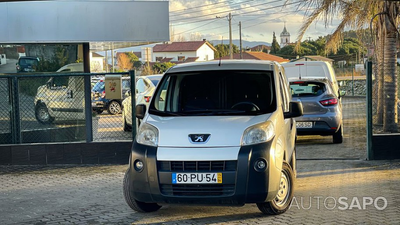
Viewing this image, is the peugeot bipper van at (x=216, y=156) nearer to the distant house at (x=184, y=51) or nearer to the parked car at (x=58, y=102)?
the parked car at (x=58, y=102)

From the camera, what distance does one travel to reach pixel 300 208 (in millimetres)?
7773

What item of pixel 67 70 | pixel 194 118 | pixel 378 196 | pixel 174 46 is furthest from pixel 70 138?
pixel 174 46

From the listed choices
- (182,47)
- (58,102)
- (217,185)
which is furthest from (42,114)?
(182,47)

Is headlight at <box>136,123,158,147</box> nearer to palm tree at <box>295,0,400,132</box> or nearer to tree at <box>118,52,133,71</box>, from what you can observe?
palm tree at <box>295,0,400,132</box>

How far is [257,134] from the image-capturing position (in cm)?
703

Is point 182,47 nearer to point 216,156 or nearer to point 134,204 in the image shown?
point 134,204

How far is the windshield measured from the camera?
25.8 ft

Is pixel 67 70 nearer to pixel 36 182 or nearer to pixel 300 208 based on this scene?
pixel 36 182

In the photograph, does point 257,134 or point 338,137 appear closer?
point 257,134

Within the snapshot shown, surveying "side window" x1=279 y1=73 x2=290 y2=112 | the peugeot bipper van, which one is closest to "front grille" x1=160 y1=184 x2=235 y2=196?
the peugeot bipper van

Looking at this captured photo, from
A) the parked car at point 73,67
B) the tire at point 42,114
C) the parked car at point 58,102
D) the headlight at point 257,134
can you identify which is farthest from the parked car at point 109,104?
the headlight at point 257,134

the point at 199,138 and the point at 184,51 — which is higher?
the point at 184,51

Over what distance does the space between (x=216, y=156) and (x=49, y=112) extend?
21.3ft

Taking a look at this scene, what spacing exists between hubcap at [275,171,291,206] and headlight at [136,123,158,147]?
1605 mm
